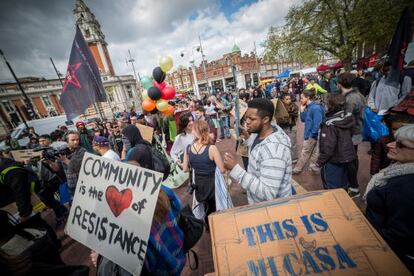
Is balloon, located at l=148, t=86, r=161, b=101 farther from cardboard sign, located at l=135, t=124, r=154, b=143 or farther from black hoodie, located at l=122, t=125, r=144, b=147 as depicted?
black hoodie, located at l=122, t=125, r=144, b=147

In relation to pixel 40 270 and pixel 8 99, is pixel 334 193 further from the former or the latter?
pixel 8 99

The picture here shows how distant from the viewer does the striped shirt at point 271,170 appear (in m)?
1.51

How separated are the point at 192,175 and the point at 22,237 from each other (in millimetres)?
1906

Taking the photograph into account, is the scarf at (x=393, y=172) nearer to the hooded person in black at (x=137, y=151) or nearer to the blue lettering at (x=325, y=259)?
the blue lettering at (x=325, y=259)

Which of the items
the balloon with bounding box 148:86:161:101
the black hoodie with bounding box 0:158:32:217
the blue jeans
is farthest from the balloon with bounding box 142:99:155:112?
the blue jeans

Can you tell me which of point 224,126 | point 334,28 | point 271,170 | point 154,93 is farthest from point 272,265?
point 334,28

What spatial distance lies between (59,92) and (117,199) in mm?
52449

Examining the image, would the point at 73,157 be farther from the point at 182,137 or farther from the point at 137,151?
the point at 182,137

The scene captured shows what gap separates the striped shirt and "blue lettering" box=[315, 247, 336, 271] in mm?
538

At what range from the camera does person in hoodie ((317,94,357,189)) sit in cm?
259

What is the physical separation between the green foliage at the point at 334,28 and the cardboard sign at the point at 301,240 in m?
18.0

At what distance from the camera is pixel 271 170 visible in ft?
4.98

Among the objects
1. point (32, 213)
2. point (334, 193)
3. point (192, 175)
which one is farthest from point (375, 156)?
point (32, 213)

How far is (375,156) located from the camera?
2607mm
